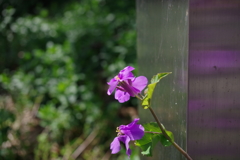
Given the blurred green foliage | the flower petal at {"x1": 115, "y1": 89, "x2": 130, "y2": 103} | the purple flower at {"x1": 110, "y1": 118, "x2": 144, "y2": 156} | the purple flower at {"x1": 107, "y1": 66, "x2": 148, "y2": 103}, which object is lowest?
the blurred green foliage

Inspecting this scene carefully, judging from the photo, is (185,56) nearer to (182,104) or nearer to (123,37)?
(182,104)

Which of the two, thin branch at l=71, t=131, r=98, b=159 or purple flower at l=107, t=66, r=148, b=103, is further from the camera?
thin branch at l=71, t=131, r=98, b=159

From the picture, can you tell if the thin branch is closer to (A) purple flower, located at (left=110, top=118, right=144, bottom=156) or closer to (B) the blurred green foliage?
(B) the blurred green foliage

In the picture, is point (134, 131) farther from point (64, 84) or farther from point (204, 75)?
point (64, 84)

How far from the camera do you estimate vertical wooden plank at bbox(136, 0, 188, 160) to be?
2.88 feet

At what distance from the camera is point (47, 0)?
613 centimetres

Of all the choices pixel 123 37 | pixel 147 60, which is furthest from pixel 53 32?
pixel 147 60

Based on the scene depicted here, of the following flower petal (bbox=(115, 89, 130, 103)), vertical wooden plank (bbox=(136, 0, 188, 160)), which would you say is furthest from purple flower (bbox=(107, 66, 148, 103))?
vertical wooden plank (bbox=(136, 0, 188, 160))

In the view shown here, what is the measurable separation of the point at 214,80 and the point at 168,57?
0.17 meters

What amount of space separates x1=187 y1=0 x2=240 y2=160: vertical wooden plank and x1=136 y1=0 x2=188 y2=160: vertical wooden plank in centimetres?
2

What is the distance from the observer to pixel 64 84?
8.48ft

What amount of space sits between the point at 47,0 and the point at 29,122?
3.85 metres

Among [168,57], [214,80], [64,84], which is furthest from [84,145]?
[214,80]

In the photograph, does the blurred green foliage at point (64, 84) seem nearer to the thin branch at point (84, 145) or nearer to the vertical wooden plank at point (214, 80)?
the thin branch at point (84, 145)
